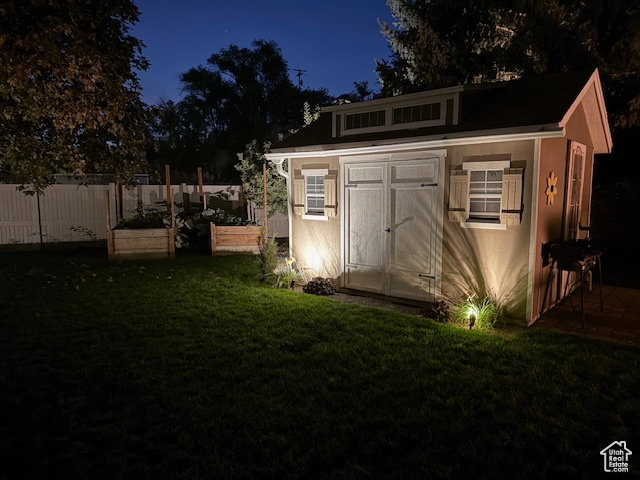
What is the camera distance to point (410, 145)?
6.84 meters

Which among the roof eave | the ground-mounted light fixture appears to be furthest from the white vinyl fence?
the roof eave

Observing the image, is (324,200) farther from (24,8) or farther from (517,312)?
(24,8)

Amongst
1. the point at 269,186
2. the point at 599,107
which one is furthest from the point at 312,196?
the point at 269,186

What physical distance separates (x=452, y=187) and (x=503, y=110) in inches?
58.1

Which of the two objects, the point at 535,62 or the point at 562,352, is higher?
the point at 535,62

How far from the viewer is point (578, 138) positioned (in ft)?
22.9

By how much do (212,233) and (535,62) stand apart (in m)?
10.6

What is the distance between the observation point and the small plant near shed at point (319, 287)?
7875 millimetres

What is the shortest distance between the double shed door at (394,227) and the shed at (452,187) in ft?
0.06

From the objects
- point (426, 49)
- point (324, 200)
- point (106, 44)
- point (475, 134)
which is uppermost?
point (426, 49)

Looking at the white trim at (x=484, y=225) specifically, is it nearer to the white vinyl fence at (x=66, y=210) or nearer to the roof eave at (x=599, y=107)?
the roof eave at (x=599, y=107)

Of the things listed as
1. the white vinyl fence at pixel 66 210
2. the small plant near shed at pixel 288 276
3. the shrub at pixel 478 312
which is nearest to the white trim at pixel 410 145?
the small plant near shed at pixel 288 276

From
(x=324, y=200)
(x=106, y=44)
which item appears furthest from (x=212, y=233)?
(x=106, y=44)

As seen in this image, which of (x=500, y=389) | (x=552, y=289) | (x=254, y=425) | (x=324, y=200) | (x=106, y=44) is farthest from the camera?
(x=324, y=200)
